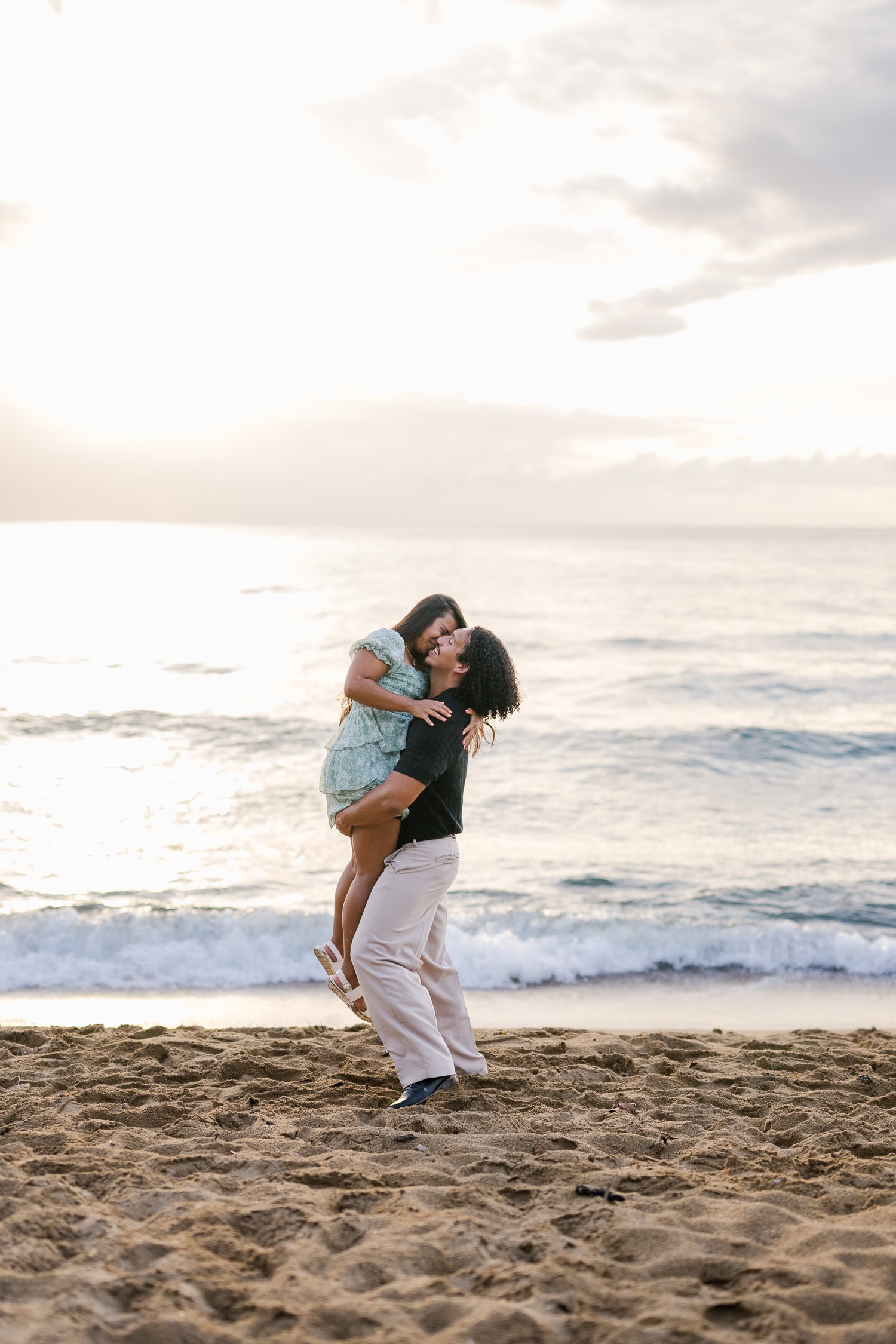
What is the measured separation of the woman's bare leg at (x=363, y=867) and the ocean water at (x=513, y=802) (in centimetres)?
323

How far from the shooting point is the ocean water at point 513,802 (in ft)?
26.9

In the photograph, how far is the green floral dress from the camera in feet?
14.5

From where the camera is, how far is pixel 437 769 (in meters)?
4.30

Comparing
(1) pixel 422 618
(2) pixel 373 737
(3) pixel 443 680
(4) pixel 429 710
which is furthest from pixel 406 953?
(1) pixel 422 618

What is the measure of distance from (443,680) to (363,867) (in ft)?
3.01

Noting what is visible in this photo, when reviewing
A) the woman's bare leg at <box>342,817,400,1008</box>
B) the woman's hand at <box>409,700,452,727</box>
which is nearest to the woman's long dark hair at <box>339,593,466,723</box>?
the woman's hand at <box>409,700,452,727</box>

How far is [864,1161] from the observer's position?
3.71m

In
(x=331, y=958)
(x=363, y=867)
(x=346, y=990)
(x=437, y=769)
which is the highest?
(x=437, y=769)

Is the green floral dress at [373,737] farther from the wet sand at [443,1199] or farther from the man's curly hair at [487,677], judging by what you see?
the wet sand at [443,1199]

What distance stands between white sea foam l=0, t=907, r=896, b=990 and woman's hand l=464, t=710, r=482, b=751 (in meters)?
3.71

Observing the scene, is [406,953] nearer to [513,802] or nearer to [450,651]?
[450,651]

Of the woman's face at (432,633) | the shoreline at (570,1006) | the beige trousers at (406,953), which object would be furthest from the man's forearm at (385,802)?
the shoreline at (570,1006)

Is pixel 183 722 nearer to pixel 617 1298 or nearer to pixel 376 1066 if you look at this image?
pixel 376 1066

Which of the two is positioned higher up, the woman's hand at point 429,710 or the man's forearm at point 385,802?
the woman's hand at point 429,710
